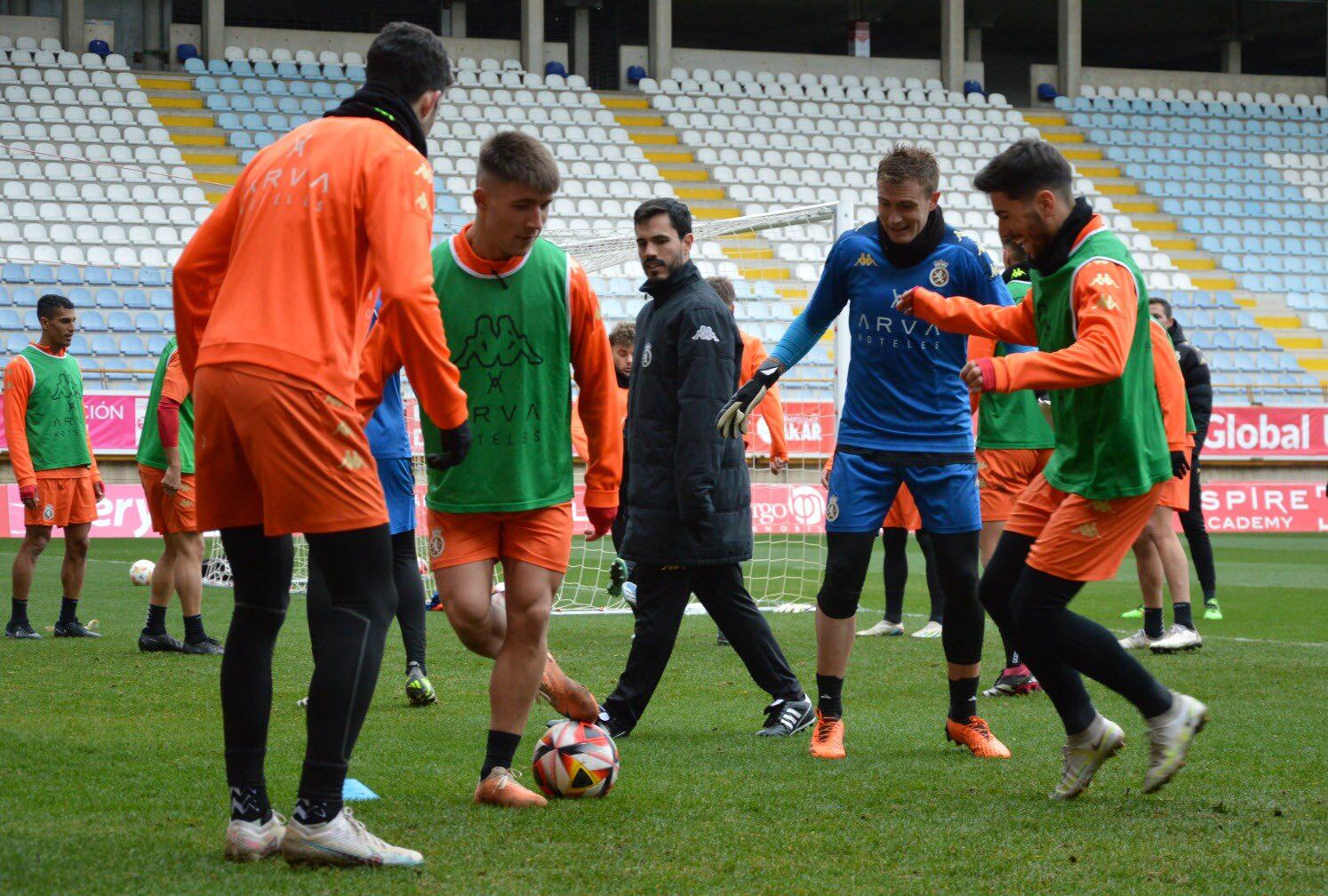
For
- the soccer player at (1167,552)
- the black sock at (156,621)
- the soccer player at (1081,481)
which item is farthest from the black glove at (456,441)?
the black sock at (156,621)

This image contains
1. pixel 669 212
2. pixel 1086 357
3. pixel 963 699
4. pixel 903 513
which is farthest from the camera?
pixel 903 513

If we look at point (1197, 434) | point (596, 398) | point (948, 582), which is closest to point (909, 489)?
point (948, 582)

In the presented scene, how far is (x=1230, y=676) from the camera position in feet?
23.5

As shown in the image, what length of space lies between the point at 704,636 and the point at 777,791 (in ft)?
16.5

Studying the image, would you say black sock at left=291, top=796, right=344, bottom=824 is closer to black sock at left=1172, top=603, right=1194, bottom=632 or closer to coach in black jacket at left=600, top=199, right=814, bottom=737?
coach in black jacket at left=600, top=199, right=814, bottom=737

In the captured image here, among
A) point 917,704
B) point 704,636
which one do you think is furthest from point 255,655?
point 704,636

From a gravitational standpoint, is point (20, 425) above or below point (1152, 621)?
above

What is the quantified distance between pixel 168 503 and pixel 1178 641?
18.5ft

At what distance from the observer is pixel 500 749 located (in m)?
4.21

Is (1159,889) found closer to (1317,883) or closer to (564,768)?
(1317,883)

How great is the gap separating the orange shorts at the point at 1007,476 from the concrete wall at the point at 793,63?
78.5 ft

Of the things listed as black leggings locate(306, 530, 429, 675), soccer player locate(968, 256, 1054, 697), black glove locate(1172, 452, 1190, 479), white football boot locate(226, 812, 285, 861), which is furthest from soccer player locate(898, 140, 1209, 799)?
black glove locate(1172, 452, 1190, 479)

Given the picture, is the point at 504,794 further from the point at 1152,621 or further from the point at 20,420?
the point at 20,420

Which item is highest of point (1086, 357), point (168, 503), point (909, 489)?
point (1086, 357)
